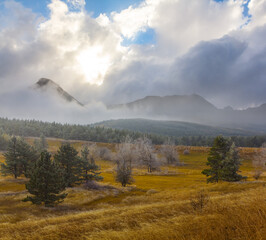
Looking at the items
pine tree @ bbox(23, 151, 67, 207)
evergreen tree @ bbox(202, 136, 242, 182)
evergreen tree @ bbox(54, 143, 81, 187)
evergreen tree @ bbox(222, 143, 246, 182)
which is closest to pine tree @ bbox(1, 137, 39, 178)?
evergreen tree @ bbox(54, 143, 81, 187)

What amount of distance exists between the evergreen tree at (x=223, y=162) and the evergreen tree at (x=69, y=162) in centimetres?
3182

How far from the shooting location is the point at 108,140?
166250 millimetres

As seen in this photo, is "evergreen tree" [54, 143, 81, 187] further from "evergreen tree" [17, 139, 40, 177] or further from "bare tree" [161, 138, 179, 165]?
"bare tree" [161, 138, 179, 165]

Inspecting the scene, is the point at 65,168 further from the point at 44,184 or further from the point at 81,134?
the point at 81,134

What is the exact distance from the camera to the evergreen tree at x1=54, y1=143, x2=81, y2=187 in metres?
40.5

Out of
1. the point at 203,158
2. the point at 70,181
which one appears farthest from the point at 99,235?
the point at 203,158

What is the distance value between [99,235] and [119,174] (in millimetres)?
40272

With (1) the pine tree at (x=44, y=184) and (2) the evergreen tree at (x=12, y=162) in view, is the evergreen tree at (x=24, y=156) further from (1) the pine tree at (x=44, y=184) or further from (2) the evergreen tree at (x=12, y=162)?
(1) the pine tree at (x=44, y=184)

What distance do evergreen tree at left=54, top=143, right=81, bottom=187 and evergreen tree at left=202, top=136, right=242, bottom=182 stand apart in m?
31.8

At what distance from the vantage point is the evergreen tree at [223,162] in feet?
121

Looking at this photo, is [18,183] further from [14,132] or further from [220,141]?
[14,132]

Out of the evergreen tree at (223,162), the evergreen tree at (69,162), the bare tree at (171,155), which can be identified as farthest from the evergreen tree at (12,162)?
the bare tree at (171,155)

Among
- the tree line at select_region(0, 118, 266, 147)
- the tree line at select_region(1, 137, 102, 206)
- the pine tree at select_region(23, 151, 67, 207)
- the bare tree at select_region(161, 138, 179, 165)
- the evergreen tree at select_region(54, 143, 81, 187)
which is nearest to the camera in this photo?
the pine tree at select_region(23, 151, 67, 207)

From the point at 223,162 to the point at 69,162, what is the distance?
118ft
